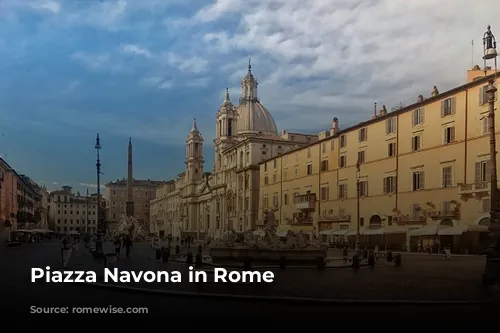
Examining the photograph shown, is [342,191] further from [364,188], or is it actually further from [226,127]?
[226,127]

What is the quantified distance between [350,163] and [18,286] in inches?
1854

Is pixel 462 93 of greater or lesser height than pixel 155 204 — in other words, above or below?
above

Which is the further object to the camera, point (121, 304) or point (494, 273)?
point (494, 273)

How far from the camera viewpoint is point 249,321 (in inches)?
489

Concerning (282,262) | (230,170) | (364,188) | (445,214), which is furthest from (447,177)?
(230,170)

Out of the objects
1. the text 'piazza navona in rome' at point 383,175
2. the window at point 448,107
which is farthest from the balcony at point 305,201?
the window at point 448,107

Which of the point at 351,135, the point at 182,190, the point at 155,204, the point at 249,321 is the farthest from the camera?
the point at 155,204

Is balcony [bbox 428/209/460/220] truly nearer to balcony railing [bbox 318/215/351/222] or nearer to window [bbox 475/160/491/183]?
window [bbox 475/160/491/183]

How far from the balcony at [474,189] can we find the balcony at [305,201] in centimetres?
2783

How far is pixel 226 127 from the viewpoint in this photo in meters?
→ 117

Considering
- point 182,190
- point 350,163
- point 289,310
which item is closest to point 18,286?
point 289,310

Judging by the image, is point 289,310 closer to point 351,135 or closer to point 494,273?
point 494,273

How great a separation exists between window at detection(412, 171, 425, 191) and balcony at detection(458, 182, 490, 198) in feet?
17.8

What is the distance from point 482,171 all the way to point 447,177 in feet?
14.0
